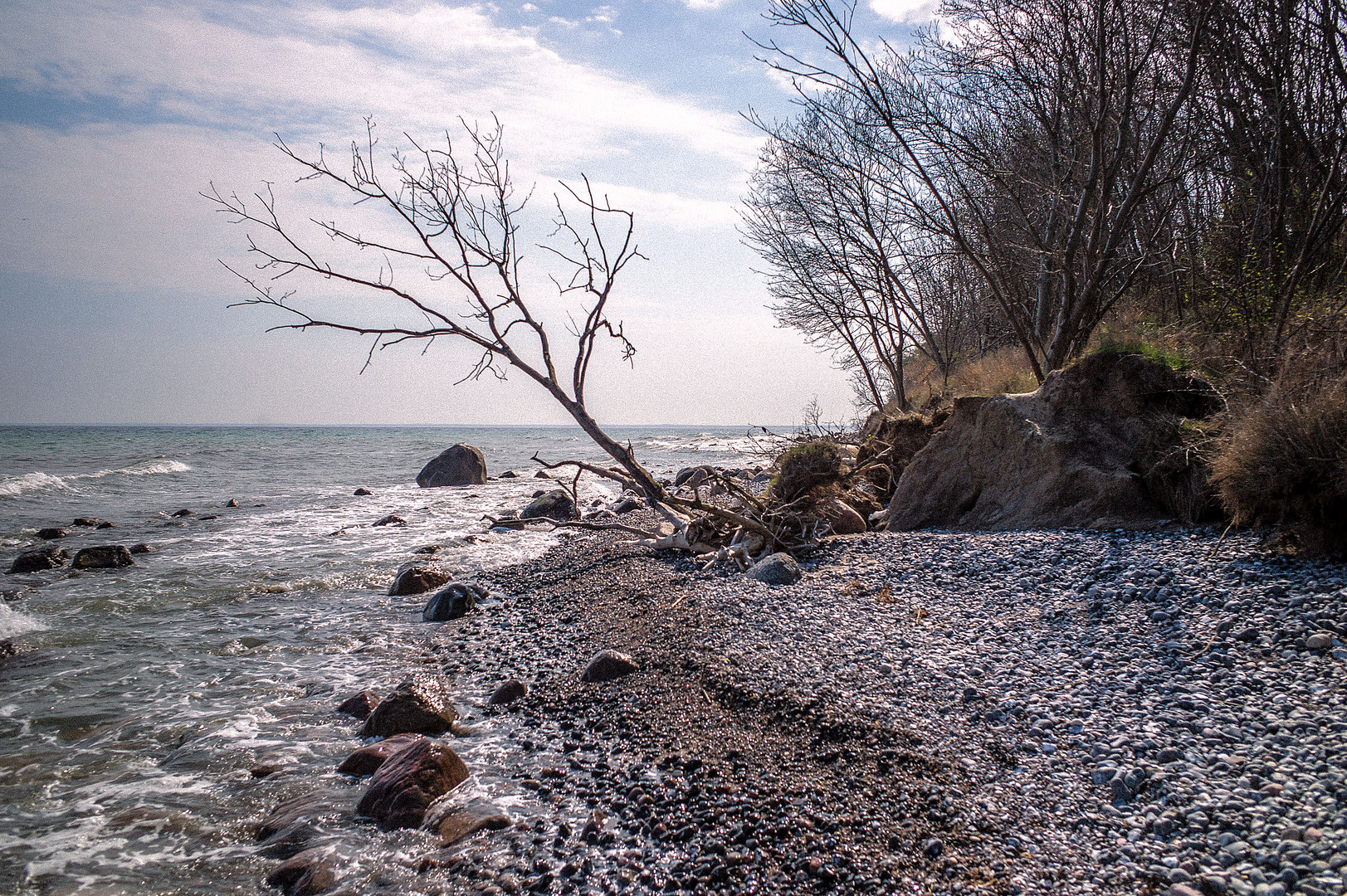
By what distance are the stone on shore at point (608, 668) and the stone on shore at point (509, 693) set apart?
0.46 meters

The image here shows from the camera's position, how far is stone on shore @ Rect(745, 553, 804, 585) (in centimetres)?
653

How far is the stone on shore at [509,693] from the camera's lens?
4.82 meters

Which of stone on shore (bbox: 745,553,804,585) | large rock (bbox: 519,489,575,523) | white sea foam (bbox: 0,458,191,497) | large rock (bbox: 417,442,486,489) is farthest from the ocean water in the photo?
large rock (bbox: 417,442,486,489)

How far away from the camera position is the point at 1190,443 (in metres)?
5.41

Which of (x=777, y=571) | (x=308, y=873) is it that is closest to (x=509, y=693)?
(x=308, y=873)

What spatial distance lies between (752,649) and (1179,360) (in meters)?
5.19

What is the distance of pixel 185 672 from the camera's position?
226 inches

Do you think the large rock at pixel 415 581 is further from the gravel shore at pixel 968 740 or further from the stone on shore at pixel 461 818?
the stone on shore at pixel 461 818

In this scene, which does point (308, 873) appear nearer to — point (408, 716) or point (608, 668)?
point (408, 716)

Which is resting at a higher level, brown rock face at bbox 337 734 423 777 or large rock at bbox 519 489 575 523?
large rock at bbox 519 489 575 523

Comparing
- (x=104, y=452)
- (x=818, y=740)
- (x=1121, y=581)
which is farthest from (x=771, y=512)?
(x=104, y=452)

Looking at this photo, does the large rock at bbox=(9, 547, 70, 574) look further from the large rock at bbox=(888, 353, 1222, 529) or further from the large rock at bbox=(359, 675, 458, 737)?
the large rock at bbox=(888, 353, 1222, 529)

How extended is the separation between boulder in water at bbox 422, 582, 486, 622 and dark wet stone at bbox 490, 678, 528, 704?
243 cm

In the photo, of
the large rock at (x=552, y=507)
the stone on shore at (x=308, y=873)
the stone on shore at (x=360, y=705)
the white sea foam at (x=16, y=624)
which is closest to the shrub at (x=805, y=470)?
the stone on shore at (x=360, y=705)
